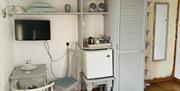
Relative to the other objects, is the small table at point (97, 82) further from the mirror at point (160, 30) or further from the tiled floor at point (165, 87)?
the mirror at point (160, 30)

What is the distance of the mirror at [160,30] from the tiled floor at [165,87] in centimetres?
49

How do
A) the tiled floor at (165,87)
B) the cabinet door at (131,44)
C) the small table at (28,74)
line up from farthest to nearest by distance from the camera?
the tiled floor at (165,87) < the cabinet door at (131,44) < the small table at (28,74)

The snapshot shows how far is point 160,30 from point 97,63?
4.93 ft

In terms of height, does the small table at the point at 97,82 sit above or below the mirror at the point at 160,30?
below

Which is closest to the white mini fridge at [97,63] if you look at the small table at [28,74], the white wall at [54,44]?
the white wall at [54,44]

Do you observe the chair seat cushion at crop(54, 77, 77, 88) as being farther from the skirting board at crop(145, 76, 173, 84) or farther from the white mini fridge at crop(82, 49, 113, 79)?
the skirting board at crop(145, 76, 173, 84)

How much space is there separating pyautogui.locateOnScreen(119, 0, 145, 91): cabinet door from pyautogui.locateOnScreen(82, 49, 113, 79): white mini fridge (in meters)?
0.18

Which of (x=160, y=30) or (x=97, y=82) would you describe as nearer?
(x=97, y=82)

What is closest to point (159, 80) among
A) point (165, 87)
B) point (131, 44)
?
point (165, 87)

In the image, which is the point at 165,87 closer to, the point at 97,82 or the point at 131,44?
the point at 131,44

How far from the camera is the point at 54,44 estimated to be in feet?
10.0

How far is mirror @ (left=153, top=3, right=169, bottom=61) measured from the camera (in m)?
3.50

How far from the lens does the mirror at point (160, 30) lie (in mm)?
3498

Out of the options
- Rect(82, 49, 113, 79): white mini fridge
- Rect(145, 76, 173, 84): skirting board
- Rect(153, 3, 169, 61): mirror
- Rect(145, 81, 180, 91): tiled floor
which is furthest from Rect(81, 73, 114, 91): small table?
Rect(153, 3, 169, 61): mirror
